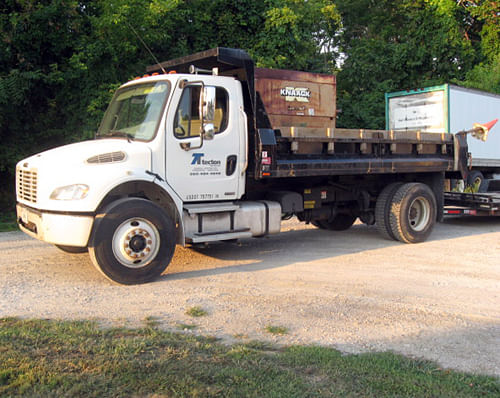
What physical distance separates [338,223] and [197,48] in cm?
991

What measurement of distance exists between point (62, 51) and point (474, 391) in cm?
1405

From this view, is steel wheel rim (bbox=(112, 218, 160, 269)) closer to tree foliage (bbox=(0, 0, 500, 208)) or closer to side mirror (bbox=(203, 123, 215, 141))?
side mirror (bbox=(203, 123, 215, 141))

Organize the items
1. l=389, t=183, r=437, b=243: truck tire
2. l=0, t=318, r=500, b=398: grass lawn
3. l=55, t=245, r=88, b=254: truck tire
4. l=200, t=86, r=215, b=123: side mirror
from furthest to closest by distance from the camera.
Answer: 1. l=389, t=183, r=437, b=243: truck tire
2. l=55, t=245, r=88, b=254: truck tire
3. l=200, t=86, r=215, b=123: side mirror
4. l=0, t=318, r=500, b=398: grass lawn

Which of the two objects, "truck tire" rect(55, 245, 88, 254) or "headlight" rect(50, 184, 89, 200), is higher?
"headlight" rect(50, 184, 89, 200)

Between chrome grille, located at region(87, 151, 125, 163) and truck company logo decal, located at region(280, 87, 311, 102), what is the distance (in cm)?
356

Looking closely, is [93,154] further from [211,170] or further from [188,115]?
[211,170]

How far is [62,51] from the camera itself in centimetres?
1462

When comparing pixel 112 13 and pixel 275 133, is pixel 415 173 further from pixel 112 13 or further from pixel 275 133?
pixel 112 13

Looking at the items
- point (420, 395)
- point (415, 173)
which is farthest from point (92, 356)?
point (415, 173)

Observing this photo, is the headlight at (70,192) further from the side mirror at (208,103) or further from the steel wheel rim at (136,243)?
the side mirror at (208,103)

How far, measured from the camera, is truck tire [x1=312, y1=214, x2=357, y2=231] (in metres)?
11.0

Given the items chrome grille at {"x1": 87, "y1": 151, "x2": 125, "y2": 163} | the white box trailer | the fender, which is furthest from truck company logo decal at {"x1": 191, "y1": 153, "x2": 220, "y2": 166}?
the white box trailer

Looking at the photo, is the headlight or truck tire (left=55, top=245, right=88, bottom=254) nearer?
the headlight

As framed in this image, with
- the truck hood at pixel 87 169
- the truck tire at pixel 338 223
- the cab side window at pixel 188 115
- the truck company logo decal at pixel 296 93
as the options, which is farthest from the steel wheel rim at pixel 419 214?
the truck hood at pixel 87 169
